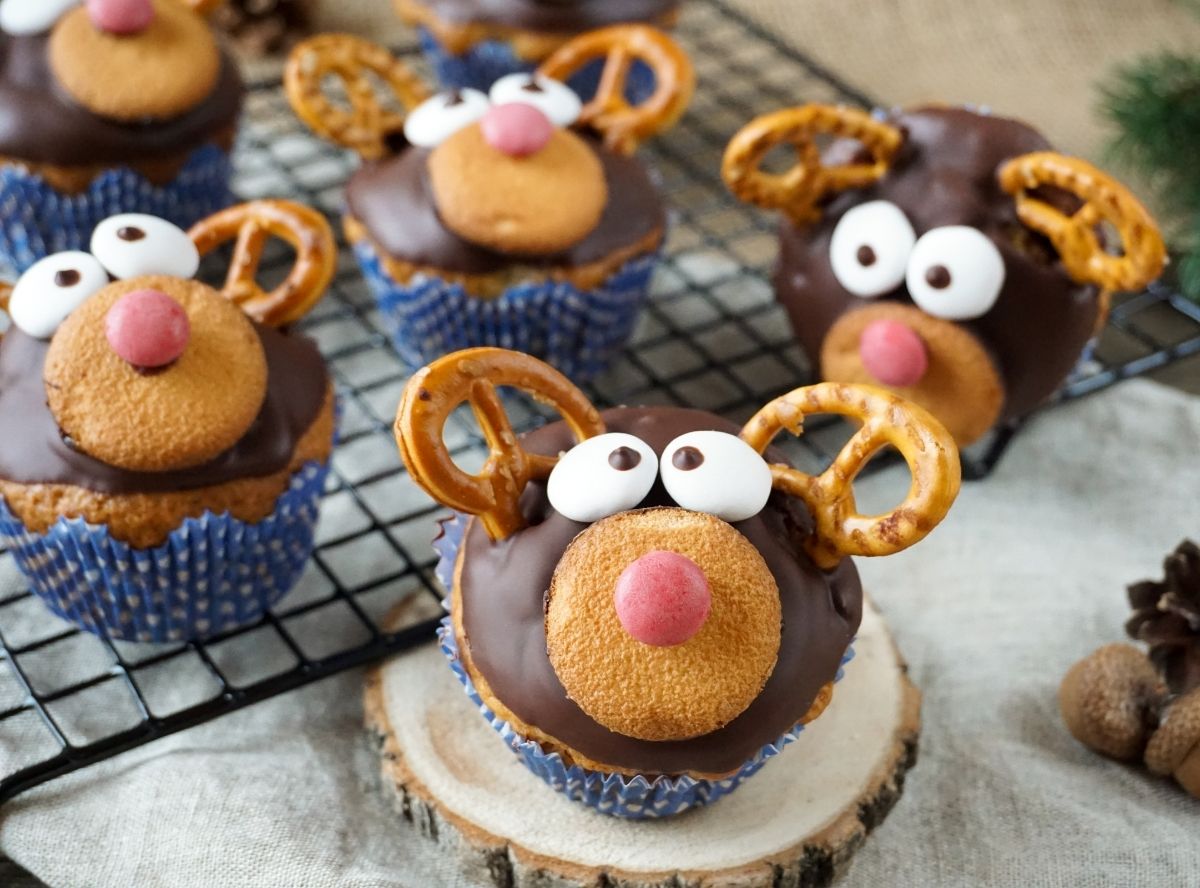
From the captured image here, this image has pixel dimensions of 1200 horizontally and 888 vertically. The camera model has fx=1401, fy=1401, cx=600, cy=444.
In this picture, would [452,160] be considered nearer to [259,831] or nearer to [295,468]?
[295,468]

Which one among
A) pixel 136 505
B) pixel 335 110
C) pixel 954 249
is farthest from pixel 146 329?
pixel 954 249

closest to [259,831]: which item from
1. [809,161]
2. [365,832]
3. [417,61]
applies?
[365,832]

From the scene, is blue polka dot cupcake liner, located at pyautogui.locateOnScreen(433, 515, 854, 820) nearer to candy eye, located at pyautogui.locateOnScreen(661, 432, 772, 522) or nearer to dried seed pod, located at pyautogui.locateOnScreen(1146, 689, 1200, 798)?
candy eye, located at pyautogui.locateOnScreen(661, 432, 772, 522)

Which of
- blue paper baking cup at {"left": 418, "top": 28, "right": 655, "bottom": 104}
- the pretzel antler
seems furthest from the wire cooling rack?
the pretzel antler


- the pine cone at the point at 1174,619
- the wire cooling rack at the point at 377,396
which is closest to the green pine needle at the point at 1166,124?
the wire cooling rack at the point at 377,396

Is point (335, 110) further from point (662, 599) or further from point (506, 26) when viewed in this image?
point (662, 599)

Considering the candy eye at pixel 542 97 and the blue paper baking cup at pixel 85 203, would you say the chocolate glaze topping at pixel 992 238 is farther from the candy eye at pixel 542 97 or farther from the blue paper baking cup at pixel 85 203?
the blue paper baking cup at pixel 85 203

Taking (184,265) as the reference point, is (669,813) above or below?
below
